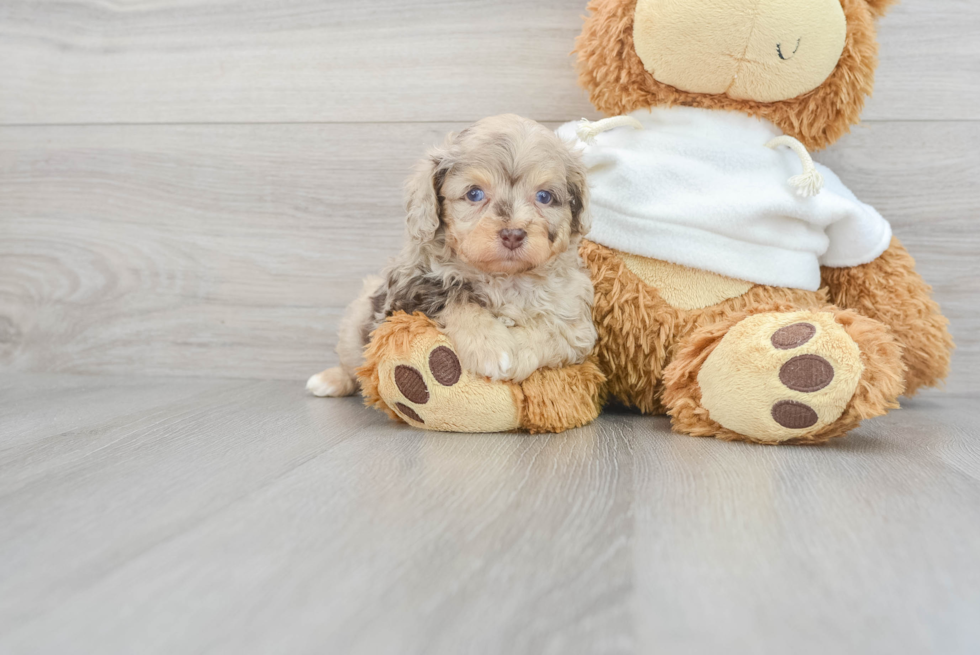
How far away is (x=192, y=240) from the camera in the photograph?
1.90 metres

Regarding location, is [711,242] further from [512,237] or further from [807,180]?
[512,237]

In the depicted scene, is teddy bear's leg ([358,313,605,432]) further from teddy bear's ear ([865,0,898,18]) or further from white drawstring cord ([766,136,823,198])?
teddy bear's ear ([865,0,898,18])

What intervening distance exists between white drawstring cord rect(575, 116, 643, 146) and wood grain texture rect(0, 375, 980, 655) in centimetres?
54

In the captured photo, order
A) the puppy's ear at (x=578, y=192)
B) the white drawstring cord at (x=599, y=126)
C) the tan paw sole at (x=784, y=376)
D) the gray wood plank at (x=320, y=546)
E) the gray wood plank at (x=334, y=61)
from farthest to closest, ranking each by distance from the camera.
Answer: the gray wood plank at (x=334, y=61), the white drawstring cord at (x=599, y=126), the puppy's ear at (x=578, y=192), the tan paw sole at (x=784, y=376), the gray wood plank at (x=320, y=546)

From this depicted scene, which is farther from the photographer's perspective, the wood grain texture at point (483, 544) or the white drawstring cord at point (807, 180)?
the white drawstring cord at point (807, 180)

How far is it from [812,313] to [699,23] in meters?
0.54

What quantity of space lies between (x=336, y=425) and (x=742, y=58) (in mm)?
974

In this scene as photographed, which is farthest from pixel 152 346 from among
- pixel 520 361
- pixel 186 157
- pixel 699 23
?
pixel 699 23

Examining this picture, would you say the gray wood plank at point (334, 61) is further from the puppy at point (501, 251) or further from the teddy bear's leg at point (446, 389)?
the teddy bear's leg at point (446, 389)

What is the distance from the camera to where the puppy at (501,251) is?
1188 millimetres

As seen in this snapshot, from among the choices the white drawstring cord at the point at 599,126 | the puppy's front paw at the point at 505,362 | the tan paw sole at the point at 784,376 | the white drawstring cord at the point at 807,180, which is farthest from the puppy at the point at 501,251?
the white drawstring cord at the point at 807,180

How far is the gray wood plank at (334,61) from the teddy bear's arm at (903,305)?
41 centimetres

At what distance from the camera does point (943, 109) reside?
1.65 m

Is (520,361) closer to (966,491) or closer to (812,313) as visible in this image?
(812,313)
